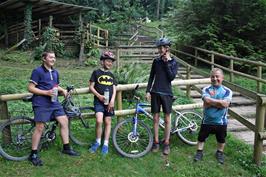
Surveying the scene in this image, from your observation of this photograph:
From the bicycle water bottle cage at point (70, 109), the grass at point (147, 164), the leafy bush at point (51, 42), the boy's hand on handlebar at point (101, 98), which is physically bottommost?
the grass at point (147, 164)

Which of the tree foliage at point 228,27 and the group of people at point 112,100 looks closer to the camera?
the group of people at point 112,100

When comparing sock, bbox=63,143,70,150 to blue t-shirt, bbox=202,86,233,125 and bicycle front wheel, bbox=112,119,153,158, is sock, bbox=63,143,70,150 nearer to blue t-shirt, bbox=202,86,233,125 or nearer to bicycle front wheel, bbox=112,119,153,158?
bicycle front wheel, bbox=112,119,153,158

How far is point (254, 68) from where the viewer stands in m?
13.6

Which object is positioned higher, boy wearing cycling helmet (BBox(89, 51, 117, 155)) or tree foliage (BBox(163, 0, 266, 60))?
tree foliage (BBox(163, 0, 266, 60))

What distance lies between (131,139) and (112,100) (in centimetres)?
72

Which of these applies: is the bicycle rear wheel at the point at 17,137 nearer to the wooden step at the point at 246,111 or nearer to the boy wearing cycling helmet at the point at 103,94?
Answer: the boy wearing cycling helmet at the point at 103,94

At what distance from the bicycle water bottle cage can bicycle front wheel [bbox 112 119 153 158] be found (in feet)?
2.22

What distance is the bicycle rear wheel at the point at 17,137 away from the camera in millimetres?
5500

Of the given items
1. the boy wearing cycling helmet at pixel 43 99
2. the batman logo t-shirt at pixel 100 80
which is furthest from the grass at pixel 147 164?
the batman logo t-shirt at pixel 100 80

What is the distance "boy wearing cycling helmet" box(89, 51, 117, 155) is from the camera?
18.9ft

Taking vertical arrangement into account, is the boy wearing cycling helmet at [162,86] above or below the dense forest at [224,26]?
below

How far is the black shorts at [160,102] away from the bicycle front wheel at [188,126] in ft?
2.06

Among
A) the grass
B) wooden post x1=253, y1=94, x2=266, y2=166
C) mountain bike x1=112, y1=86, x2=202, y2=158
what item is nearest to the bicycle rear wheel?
the grass

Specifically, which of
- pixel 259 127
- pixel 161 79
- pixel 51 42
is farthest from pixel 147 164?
pixel 51 42
